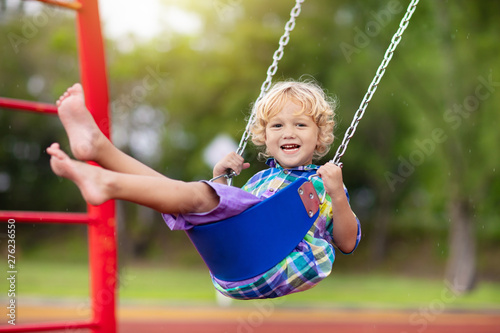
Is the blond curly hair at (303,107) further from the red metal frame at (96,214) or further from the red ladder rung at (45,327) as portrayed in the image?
the red ladder rung at (45,327)

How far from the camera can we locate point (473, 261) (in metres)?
13.2

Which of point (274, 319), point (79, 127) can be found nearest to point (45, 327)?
point (79, 127)

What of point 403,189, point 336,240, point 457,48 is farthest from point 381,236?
point 336,240

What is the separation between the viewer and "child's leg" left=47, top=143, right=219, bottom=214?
1.78m

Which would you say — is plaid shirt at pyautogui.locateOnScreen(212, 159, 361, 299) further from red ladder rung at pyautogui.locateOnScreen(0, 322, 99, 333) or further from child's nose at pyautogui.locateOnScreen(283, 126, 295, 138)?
red ladder rung at pyautogui.locateOnScreen(0, 322, 99, 333)

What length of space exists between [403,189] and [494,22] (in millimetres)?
9614

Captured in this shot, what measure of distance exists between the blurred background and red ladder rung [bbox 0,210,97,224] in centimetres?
435

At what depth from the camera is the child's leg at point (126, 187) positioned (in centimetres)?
178

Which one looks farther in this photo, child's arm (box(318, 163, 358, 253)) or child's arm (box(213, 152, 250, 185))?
child's arm (box(213, 152, 250, 185))

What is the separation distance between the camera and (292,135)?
7.47 feet

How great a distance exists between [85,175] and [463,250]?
12736 millimetres

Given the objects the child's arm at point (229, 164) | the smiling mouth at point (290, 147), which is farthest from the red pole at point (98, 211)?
the smiling mouth at point (290, 147)

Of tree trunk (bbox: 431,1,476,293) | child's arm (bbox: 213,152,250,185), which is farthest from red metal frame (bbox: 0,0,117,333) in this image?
tree trunk (bbox: 431,1,476,293)

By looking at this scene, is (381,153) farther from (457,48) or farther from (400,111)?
(457,48)
